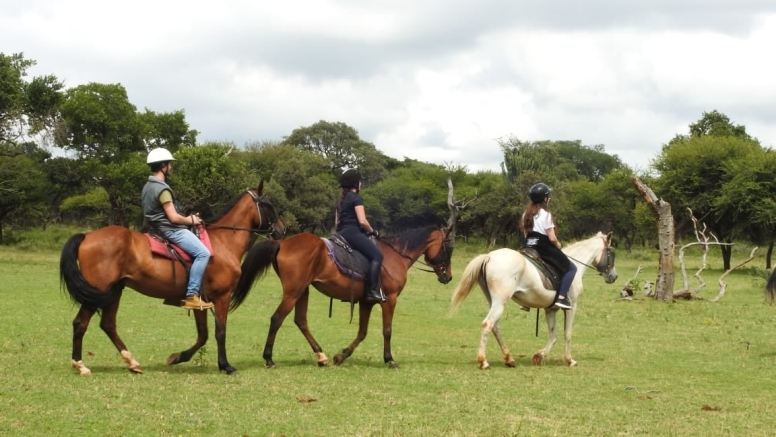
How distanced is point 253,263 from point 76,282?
256 centimetres

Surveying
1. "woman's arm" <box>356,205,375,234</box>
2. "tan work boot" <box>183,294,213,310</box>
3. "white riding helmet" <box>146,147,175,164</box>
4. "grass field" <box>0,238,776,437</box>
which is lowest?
"grass field" <box>0,238,776,437</box>

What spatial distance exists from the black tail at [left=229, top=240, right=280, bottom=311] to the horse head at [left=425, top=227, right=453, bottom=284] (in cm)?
275

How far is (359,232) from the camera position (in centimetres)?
1176

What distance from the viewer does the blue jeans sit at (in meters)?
10.2

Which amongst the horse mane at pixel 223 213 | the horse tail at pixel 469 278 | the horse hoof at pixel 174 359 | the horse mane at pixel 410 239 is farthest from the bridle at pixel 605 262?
the horse hoof at pixel 174 359

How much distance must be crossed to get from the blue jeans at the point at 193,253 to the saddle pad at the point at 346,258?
6.45 ft

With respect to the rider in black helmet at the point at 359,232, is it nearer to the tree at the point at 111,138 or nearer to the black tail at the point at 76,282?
the black tail at the point at 76,282

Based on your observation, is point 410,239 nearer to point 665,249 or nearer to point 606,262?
point 606,262

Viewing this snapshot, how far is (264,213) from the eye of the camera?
1134cm

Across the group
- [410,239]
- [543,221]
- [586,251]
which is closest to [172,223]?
[410,239]

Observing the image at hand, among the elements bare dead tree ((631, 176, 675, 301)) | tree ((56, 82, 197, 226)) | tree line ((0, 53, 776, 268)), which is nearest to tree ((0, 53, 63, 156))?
tree line ((0, 53, 776, 268))

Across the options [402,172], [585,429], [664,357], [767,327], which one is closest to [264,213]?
[585,429]

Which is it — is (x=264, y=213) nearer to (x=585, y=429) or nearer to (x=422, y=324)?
(x=585, y=429)

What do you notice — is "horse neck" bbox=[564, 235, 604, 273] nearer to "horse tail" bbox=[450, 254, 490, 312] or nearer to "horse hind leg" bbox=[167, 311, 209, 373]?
"horse tail" bbox=[450, 254, 490, 312]
